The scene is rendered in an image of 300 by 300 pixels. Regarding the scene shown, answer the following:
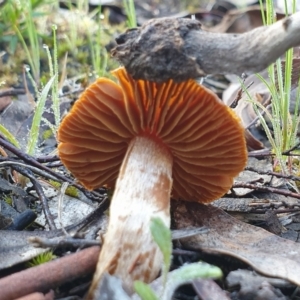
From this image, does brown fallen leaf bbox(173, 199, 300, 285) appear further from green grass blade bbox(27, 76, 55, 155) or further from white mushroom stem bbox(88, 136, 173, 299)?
green grass blade bbox(27, 76, 55, 155)

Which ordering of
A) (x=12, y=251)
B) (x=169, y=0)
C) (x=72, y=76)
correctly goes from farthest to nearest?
(x=169, y=0)
(x=72, y=76)
(x=12, y=251)

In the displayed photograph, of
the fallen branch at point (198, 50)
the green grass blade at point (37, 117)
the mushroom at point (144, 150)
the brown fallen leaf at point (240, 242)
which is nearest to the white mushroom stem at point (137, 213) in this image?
the mushroom at point (144, 150)

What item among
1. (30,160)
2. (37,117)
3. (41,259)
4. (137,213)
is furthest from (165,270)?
(37,117)

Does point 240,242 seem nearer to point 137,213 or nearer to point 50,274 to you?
point 137,213

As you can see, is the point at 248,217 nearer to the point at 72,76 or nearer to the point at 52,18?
the point at 72,76

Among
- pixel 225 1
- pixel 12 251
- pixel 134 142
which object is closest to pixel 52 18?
pixel 225 1

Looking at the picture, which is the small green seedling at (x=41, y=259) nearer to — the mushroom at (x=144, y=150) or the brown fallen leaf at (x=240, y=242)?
the mushroom at (x=144, y=150)
